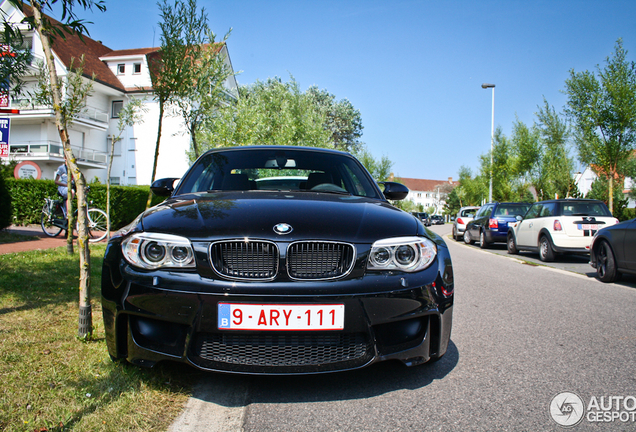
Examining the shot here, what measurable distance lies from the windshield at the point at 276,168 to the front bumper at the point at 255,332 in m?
1.46

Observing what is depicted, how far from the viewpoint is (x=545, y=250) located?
38.8 ft

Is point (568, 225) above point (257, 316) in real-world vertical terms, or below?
above

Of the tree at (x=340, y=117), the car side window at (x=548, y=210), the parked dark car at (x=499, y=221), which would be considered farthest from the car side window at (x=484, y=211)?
the tree at (x=340, y=117)

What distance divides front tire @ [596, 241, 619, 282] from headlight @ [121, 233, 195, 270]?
24.1ft

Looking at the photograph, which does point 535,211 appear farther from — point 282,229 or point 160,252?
point 160,252

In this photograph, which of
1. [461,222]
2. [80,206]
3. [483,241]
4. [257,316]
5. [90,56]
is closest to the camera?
[257,316]

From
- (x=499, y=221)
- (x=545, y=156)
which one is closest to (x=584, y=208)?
(x=499, y=221)

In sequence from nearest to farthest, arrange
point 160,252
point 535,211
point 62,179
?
1. point 160,252
2. point 62,179
3. point 535,211

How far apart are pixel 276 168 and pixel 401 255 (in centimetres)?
191

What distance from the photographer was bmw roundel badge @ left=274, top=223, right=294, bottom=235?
2.61m

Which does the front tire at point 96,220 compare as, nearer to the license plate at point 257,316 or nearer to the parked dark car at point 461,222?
the license plate at point 257,316

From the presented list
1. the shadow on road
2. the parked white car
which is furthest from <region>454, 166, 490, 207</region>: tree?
the shadow on road

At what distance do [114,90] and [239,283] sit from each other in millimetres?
37186

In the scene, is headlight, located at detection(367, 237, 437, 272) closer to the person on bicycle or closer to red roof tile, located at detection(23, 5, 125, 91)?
the person on bicycle
